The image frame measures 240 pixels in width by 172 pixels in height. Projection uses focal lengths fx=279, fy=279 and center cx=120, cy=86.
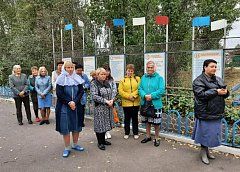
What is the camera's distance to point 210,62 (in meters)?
4.46

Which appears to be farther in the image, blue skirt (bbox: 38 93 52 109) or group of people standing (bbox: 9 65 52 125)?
blue skirt (bbox: 38 93 52 109)

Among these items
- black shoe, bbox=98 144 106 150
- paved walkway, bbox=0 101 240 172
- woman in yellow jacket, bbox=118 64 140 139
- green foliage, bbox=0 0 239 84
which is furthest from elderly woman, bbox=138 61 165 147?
green foliage, bbox=0 0 239 84

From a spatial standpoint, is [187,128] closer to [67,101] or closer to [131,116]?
[131,116]

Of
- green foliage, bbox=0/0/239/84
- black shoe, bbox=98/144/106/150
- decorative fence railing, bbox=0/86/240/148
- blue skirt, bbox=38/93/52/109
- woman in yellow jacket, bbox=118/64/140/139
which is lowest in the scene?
black shoe, bbox=98/144/106/150

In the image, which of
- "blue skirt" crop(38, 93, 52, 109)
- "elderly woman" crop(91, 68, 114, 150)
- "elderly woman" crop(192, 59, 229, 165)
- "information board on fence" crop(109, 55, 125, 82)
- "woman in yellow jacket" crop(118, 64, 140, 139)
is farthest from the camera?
"information board on fence" crop(109, 55, 125, 82)

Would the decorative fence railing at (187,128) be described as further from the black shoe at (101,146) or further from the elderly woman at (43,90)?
the elderly woman at (43,90)

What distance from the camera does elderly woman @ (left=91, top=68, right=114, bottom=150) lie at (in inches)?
213

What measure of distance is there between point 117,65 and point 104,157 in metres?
3.82

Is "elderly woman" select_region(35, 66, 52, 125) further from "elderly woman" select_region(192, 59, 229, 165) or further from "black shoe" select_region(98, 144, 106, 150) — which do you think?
"elderly woman" select_region(192, 59, 229, 165)

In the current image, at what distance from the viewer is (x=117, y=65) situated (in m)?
8.45

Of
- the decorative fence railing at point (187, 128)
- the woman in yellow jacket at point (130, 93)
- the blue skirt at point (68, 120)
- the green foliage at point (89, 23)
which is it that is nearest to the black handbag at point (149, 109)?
the woman in yellow jacket at point (130, 93)

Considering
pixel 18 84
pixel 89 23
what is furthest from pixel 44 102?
pixel 89 23

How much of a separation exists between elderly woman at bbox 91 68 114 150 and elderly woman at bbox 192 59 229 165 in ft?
5.69

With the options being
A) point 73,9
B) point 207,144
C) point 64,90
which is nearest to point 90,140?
point 64,90
